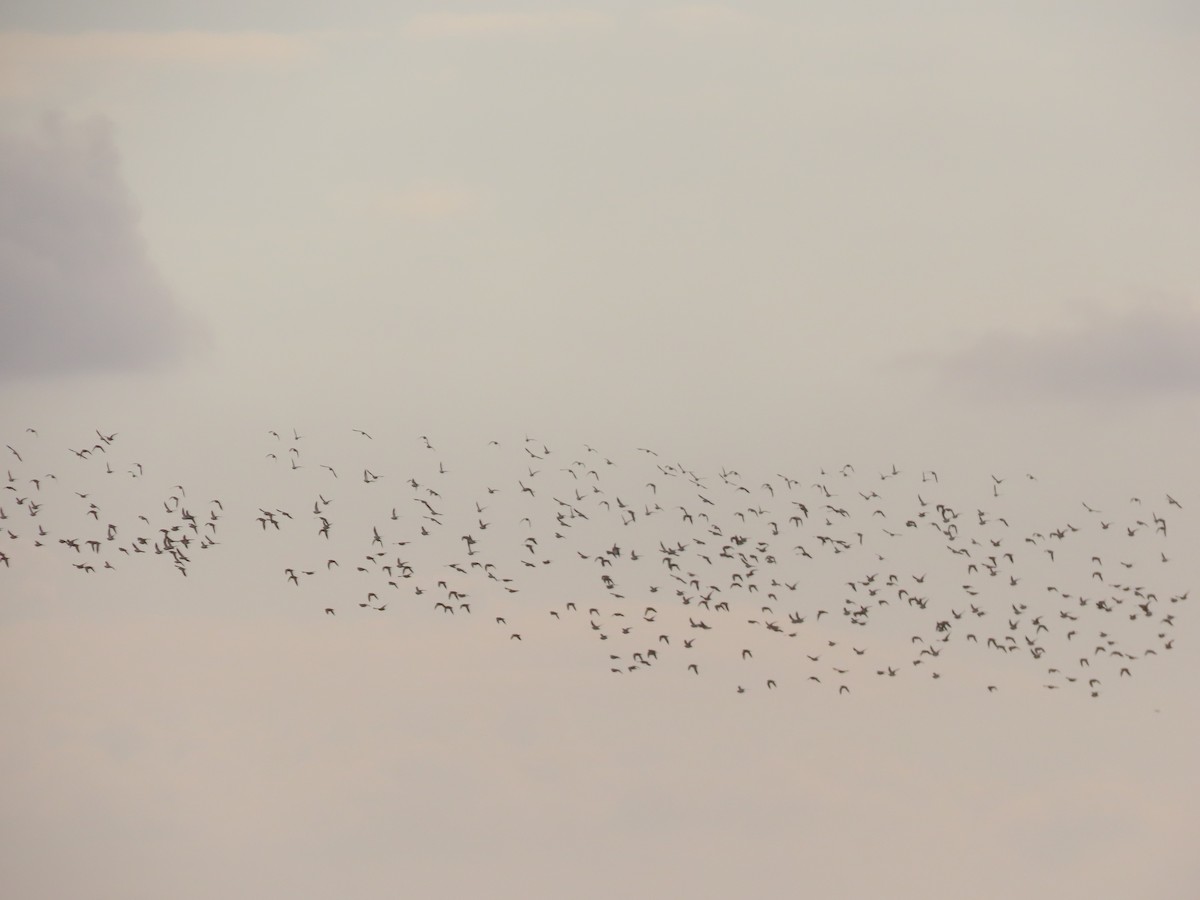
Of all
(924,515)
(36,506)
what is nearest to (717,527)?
(924,515)

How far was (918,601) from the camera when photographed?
110 meters

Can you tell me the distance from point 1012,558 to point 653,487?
18399mm

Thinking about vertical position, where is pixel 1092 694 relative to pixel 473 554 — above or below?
below

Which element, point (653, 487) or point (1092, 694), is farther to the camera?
point (1092, 694)

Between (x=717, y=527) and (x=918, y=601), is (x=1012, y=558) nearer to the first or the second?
(x=918, y=601)

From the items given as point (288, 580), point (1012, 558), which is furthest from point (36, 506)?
point (1012, 558)

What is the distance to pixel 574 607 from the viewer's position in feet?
339

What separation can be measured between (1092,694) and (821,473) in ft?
72.6

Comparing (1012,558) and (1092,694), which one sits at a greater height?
(1012,558)

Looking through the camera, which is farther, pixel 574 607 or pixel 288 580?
pixel 288 580

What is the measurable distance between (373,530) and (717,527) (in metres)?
16.6

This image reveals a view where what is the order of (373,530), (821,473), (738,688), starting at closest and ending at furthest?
(373,530) < (821,473) < (738,688)

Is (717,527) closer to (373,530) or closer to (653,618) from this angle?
(653,618)

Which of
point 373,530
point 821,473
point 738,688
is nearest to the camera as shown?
point 373,530
